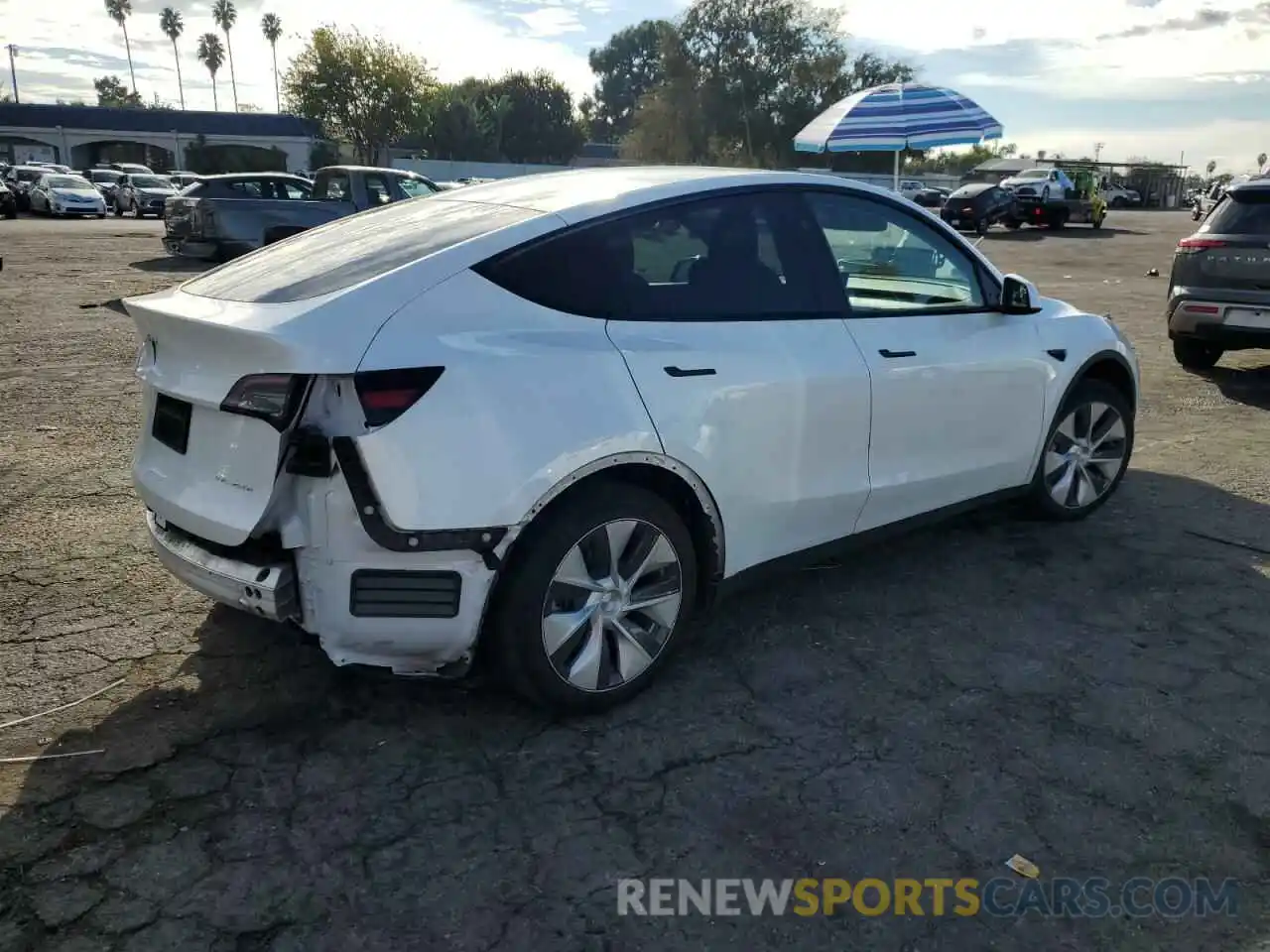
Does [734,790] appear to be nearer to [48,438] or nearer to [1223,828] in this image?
[1223,828]

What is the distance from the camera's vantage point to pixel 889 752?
3104mm

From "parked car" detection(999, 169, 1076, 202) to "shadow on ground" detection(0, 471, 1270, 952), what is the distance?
99.8 feet

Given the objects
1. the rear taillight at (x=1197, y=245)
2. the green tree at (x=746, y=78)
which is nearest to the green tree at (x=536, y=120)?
the green tree at (x=746, y=78)

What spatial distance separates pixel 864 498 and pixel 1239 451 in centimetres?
388

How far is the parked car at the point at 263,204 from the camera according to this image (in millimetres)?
14914

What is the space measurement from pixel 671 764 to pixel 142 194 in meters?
40.0

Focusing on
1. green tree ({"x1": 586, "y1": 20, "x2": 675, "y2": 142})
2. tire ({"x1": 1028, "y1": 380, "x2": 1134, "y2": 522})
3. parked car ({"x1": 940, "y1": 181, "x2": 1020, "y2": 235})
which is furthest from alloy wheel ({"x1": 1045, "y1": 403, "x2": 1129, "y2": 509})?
green tree ({"x1": 586, "y1": 20, "x2": 675, "y2": 142})

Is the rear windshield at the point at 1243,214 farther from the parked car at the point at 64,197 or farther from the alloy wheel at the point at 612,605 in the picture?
the parked car at the point at 64,197

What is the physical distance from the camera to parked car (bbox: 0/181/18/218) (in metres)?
31.8

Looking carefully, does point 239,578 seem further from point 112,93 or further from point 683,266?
point 112,93

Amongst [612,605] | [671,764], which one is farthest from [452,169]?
[671,764]

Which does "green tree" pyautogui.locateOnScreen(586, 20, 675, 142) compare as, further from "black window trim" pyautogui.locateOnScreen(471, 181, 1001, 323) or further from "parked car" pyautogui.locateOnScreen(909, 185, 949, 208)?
"black window trim" pyautogui.locateOnScreen(471, 181, 1001, 323)

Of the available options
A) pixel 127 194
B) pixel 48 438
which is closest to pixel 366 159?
pixel 127 194

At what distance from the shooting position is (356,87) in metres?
57.7
